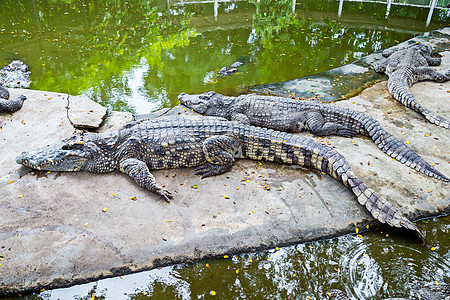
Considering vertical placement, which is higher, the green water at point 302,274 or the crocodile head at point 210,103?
the crocodile head at point 210,103

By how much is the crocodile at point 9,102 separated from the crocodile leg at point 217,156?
4.37 meters

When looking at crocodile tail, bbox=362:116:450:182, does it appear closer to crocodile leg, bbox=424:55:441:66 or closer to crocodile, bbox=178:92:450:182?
crocodile, bbox=178:92:450:182

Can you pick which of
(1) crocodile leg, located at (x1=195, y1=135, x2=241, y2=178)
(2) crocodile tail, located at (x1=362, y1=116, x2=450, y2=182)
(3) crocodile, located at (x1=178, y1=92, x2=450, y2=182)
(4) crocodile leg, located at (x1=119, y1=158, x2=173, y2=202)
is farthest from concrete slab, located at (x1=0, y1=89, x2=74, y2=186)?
(2) crocodile tail, located at (x1=362, y1=116, x2=450, y2=182)

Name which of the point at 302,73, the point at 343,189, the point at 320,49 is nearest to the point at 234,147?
the point at 343,189

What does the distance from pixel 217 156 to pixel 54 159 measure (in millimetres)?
2535

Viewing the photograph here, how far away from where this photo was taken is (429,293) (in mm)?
3426

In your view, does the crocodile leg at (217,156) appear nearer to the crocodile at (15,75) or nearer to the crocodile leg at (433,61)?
the crocodile at (15,75)

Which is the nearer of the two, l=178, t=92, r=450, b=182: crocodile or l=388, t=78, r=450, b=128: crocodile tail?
l=178, t=92, r=450, b=182: crocodile

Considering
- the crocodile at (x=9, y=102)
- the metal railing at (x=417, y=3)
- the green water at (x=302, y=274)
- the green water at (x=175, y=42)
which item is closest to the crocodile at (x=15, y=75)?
the green water at (x=175, y=42)

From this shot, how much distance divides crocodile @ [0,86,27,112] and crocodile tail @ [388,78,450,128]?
8679 millimetres

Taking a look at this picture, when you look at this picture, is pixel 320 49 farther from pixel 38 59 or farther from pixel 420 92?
pixel 38 59

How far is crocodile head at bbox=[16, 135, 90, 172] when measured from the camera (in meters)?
4.73

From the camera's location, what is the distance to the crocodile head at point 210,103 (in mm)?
6676

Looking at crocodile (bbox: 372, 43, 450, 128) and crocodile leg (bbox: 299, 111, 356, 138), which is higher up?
crocodile (bbox: 372, 43, 450, 128)
